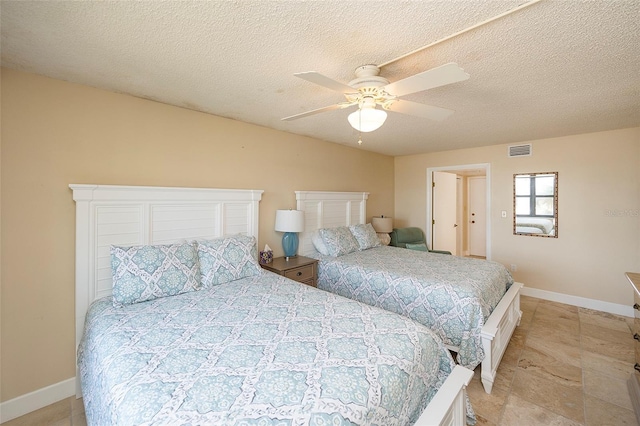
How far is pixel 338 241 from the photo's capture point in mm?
3637

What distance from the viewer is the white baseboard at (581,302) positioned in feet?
11.5

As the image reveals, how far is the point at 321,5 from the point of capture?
1.28 metres

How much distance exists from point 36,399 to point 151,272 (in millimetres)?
1203

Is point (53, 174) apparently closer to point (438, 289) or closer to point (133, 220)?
point (133, 220)

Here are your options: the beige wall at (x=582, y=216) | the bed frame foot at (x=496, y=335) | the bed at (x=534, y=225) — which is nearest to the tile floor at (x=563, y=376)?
the bed frame foot at (x=496, y=335)

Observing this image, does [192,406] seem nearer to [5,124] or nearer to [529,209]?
[5,124]

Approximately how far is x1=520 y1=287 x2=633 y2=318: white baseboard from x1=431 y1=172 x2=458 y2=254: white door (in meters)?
1.62

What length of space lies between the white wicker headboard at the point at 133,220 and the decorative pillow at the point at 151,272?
0.82ft

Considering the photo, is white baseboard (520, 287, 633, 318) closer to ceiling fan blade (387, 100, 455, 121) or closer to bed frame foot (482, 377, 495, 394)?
bed frame foot (482, 377, 495, 394)

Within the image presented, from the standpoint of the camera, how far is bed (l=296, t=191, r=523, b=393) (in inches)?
88.1

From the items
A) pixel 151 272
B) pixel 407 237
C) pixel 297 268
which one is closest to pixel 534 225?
pixel 407 237

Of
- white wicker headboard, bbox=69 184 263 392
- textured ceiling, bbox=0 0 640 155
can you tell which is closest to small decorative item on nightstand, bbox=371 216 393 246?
textured ceiling, bbox=0 0 640 155

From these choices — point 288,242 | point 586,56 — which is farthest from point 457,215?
point 586,56

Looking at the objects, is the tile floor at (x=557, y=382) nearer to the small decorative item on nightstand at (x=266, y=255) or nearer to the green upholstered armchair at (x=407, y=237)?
the small decorative item on nightstand at (x=266, y=255)
